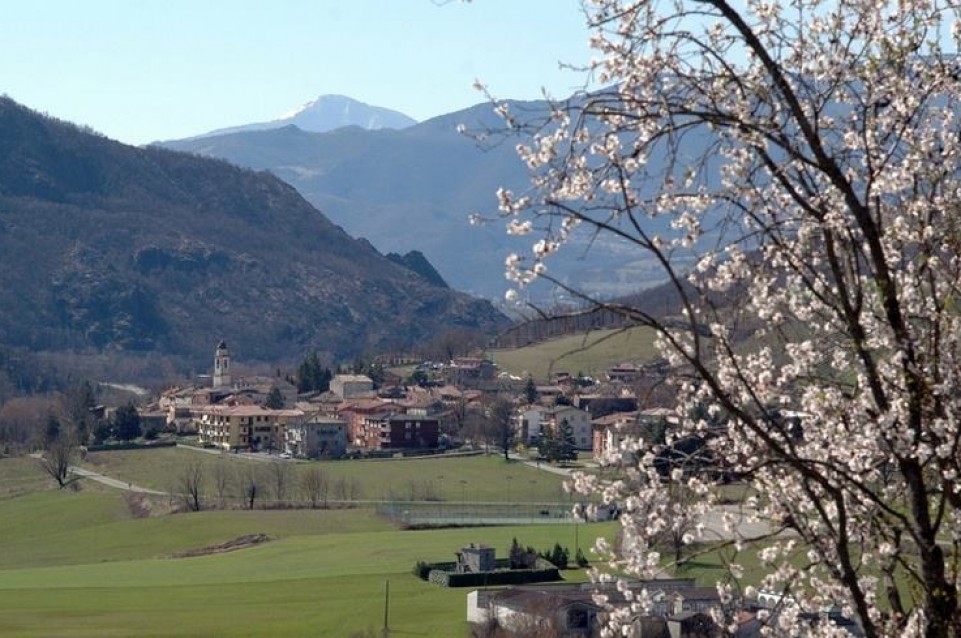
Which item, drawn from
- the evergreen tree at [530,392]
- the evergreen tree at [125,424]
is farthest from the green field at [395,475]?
the evergreen tree at [530,392]

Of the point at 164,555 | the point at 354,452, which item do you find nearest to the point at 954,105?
the point at 164,555

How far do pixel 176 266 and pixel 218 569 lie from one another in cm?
12470

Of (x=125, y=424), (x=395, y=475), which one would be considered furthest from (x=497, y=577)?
(x=125, y=424)

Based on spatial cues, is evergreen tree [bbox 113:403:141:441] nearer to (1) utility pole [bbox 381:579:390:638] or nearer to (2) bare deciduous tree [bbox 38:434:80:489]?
(2) bare deciduous tree [bbox 38:434:80:489]

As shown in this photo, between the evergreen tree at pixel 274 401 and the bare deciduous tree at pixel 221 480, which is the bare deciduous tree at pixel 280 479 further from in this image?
the evergreen tree at pixel 274 401

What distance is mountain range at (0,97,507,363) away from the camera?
146375 millimetres

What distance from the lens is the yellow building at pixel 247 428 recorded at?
2769 inches

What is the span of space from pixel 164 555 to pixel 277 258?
432ft

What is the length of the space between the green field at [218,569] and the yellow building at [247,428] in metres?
13.2

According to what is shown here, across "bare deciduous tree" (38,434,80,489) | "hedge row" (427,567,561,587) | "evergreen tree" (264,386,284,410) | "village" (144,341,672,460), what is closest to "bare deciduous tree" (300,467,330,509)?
"bare deciduous tree" (38,434,80,489)

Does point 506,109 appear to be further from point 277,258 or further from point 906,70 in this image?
point 277,258

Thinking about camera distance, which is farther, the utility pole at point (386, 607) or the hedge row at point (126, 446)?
the hedge row at point (126, 446)

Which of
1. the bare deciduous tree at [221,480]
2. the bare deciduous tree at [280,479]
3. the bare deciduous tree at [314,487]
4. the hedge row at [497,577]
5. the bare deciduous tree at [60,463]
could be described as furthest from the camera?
the bare deciduous tree at [60,463]

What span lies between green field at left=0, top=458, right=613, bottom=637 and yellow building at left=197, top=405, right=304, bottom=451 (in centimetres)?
1315
